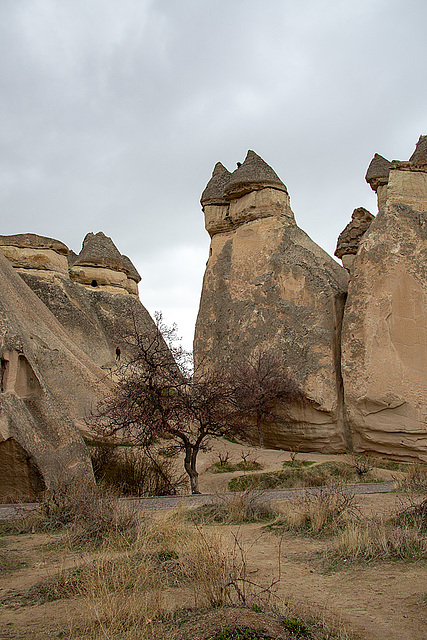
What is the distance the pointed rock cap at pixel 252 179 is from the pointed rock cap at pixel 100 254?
6363mm

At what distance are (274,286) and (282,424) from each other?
405 centimetres

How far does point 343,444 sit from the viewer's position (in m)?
13.7

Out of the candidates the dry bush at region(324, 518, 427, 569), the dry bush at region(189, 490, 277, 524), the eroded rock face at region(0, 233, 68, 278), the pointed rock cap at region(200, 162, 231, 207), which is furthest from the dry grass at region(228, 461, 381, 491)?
the eroded rock face at region(0, 233, 68, 278)

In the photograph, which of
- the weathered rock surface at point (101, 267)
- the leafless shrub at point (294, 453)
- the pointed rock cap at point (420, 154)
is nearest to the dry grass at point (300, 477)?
the leafless shrub at point (294, 453)

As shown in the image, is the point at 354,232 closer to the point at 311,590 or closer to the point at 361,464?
the point at 361,464

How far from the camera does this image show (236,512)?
606cm

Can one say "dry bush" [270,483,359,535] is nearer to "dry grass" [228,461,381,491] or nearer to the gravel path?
the gravel path

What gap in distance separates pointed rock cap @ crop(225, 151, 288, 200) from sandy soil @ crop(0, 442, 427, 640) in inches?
528

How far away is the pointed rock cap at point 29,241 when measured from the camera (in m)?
18.4

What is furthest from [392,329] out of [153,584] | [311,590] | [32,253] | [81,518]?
[32,253]

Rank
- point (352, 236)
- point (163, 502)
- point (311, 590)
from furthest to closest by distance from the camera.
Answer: point (352, 236) → point (163, 502) → point (311, 590)

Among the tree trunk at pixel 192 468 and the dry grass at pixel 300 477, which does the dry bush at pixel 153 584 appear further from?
the dry grass at pixel 300 477

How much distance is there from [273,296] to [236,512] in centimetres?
1003

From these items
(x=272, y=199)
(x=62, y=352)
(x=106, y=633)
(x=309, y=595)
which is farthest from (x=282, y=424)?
(x=106, y=633)
